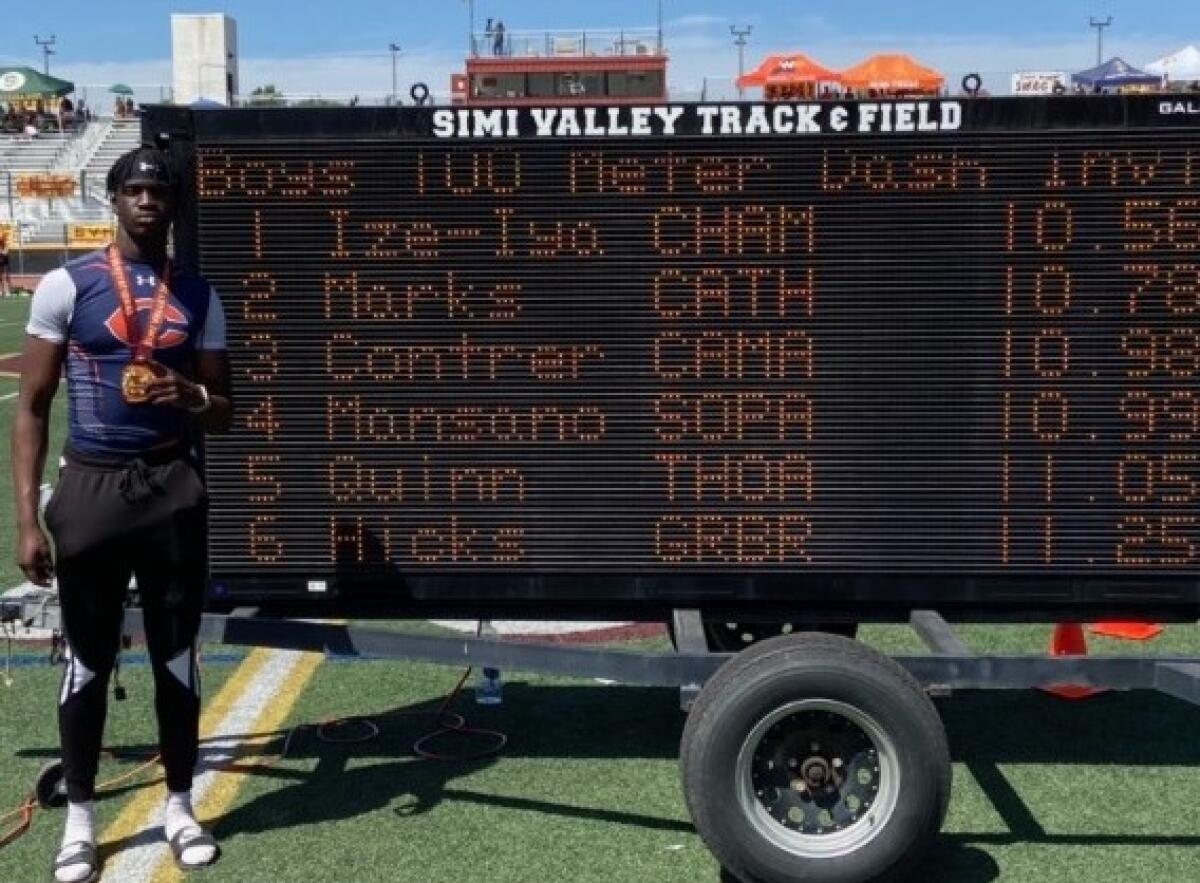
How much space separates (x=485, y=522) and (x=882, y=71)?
38.8 metres

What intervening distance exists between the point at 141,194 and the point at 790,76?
4455 centimetres

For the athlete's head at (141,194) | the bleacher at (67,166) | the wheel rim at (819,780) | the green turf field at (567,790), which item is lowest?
the green turf field at (567,790)

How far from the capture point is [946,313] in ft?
15.2

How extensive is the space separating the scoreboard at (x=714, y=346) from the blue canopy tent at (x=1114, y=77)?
36.2 m

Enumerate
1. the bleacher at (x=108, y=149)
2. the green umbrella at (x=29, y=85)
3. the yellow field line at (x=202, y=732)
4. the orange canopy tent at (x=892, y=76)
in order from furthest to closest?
1. the green umbrella at (x=29, y=85)
2. the bleacher at (x=108, y=149)
3. the orange canopy tent at (x=892, y=76)
4. the yellow field line at (x=202, y=732)

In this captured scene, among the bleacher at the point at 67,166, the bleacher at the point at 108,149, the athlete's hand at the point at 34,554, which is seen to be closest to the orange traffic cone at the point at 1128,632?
the athlete's hand at the point at 34,554

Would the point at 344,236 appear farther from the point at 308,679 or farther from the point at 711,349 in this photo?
the point at 308,679

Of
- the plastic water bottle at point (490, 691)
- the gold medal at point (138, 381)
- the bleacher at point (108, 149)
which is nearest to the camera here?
the gold medal at point (138, 381)

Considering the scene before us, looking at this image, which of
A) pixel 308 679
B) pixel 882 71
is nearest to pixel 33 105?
pixel 882 71

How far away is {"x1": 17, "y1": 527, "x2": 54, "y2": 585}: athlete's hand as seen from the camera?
4.30m

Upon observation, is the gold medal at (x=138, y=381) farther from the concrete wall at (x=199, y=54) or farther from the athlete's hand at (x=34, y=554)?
the concrete wall at (x=199, y=54)

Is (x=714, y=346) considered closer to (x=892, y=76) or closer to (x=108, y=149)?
(x=892, y=76)

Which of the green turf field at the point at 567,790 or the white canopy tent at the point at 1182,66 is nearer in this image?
the green turf field at the point at 567,790

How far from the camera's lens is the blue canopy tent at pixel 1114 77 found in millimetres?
40500
